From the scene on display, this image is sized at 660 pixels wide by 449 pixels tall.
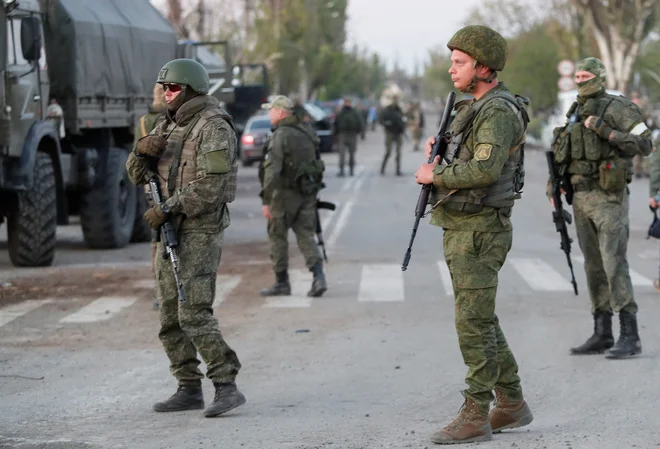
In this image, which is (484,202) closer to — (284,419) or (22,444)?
(284,419)

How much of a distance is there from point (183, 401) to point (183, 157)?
136cm

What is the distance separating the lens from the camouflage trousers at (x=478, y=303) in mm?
6441

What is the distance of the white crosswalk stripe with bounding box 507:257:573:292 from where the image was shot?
12984 millimetres

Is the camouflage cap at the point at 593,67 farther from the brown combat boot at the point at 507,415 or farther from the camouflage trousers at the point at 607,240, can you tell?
the brown combat boot at the point at 507,415

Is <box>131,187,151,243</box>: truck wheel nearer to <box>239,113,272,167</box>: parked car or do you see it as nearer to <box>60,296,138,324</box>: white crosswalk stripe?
<box>60,296,138,324</box>: white crosswalk stripe

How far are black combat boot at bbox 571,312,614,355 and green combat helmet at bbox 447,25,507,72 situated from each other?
3345 mm

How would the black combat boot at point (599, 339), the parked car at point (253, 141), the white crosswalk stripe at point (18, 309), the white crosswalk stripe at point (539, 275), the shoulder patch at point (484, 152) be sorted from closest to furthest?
1. the shoulder patch at point (484, 152)
2. the black combat boot at point (599, 339)
3. the white crosswalk stripe at point (18, 309)
4. the white crosswalk stripe at point (539, 275)
5. the parked car at point (253, 141)

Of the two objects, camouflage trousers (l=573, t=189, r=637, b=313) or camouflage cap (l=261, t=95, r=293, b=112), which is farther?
camouflage cap (l=261, t=95, r=293, b=112)

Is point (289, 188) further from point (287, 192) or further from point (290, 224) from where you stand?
point (290, 224)

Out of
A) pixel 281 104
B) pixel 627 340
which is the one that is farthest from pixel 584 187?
pixel 281 104

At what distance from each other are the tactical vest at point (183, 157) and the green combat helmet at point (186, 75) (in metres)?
0.13

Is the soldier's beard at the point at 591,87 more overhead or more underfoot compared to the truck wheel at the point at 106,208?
more overhead

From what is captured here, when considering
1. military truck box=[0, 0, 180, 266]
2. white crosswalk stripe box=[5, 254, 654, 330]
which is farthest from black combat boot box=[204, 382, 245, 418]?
military truck box=[0, 0, 180, 266]

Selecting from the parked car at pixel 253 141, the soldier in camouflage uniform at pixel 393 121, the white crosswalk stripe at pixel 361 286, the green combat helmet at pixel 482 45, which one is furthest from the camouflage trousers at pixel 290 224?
the parked car at pixel 253 141
